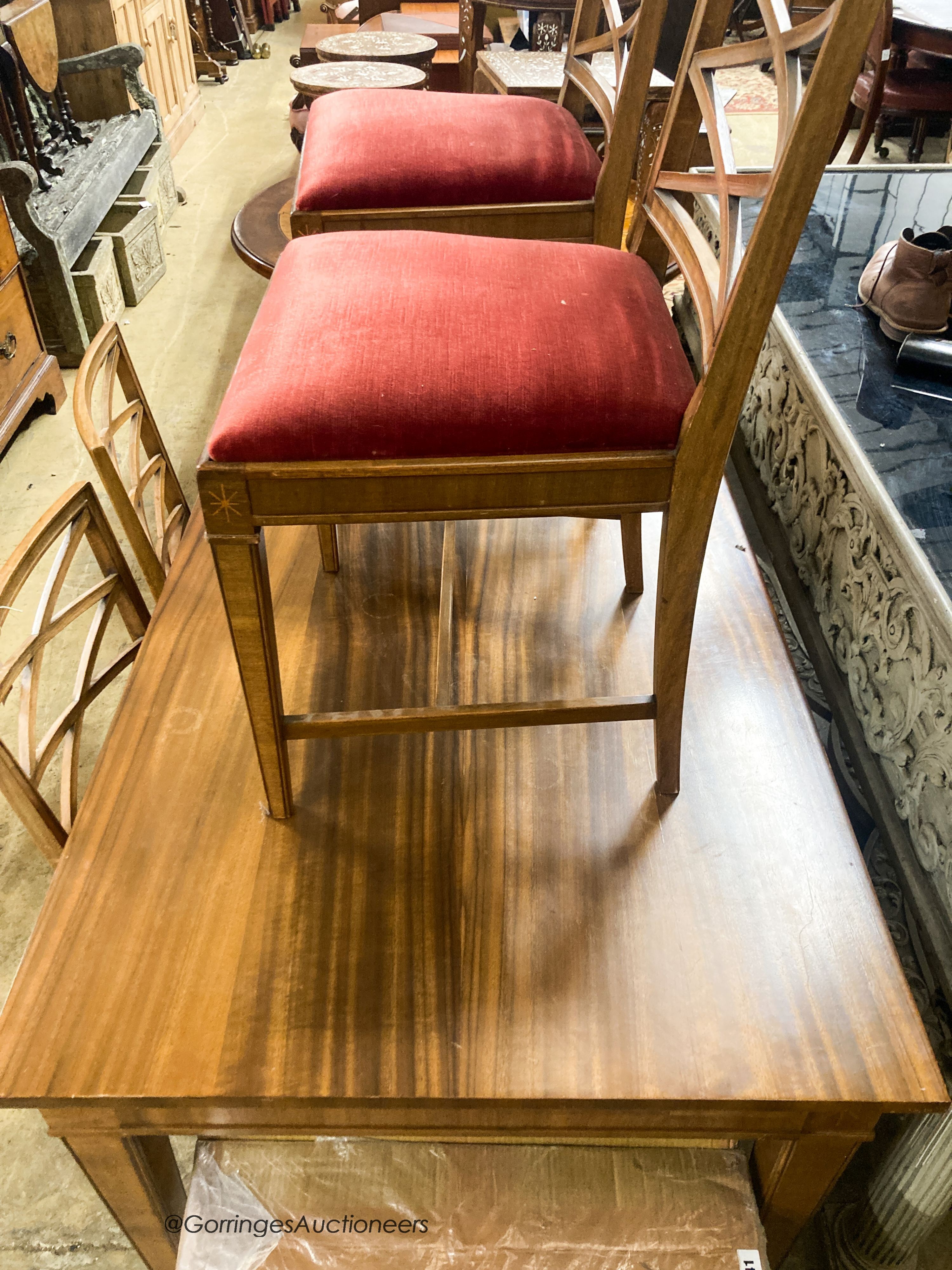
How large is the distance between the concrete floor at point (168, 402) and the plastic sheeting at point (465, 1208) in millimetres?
298

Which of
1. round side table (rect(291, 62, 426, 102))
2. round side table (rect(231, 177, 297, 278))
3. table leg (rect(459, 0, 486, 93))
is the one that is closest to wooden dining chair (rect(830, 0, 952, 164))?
table leg (rect(459, 0, 486, 93))

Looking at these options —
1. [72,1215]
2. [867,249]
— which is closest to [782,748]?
[72,1215]

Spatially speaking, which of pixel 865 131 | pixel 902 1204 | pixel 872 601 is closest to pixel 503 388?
pixel 872 601

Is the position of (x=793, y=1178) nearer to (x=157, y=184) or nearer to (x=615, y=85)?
(x=615, y=85)

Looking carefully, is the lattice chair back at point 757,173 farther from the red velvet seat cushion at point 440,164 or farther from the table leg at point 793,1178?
the table leg at point 793,1178

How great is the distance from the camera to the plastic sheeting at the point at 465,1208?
2.90 feet

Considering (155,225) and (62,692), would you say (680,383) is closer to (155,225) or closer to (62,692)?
(62,692)

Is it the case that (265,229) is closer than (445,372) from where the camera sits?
No

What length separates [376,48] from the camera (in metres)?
3.11

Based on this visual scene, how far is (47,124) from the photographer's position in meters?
2.92

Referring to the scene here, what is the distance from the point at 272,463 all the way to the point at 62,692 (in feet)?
3.62

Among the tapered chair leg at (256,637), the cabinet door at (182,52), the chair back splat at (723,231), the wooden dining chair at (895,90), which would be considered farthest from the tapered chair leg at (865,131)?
the tapered chair leg at (256,637)

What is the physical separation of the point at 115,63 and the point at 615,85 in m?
2.50

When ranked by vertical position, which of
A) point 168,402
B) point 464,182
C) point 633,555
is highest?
point 464,182
